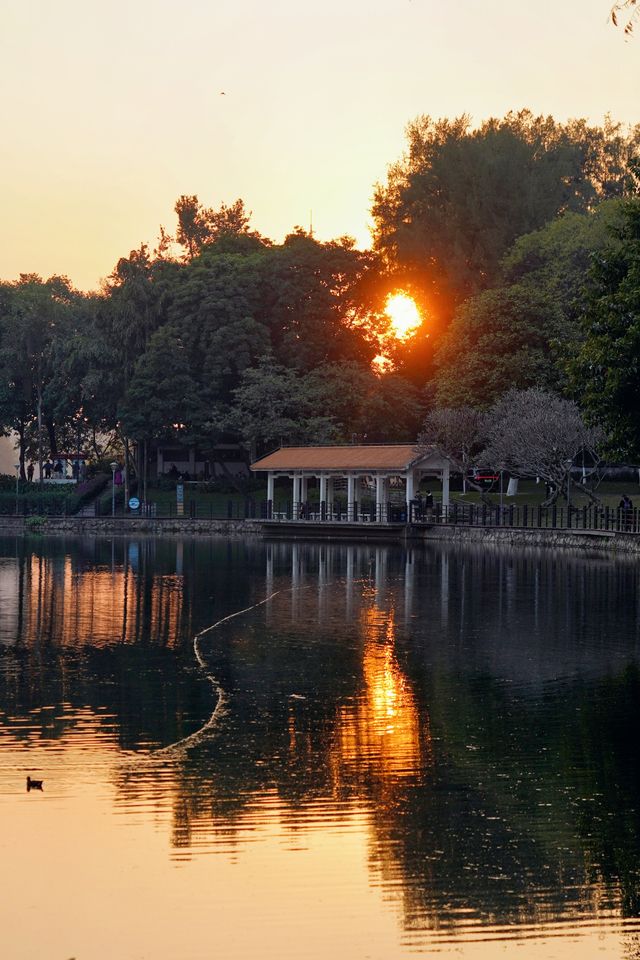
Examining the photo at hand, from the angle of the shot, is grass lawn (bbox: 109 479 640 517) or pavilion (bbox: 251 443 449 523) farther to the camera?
grass lawn (bbox: 109 479 640 517)

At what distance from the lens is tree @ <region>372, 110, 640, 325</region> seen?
86188 mm

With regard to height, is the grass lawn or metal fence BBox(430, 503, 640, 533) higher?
the grass lawn

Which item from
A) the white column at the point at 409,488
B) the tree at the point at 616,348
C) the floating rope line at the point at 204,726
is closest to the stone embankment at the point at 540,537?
the white column at the point at 409,488

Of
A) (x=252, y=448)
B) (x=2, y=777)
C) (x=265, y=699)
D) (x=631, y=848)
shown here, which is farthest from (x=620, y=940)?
(x=252, y=448)

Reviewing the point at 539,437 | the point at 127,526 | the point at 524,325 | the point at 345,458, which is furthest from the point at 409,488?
the point at 127,526

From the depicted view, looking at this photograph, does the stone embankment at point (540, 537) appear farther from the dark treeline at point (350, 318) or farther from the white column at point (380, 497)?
the dark treeline at point (350, 318)

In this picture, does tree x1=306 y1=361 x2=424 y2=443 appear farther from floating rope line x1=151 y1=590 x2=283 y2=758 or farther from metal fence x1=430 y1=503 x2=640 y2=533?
floating rope line x1=151 y1=590 x2=283 y2=758

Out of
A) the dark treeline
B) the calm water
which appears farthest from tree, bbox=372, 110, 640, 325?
the calm water

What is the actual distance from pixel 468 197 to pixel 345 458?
23161mm

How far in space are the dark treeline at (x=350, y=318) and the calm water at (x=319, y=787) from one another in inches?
1902

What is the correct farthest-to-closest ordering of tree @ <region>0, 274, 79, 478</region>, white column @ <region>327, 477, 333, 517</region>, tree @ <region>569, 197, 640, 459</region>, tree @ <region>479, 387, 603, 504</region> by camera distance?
1. tree @ <region>0, 274, 79, 478</region>
2. white column @ <region>327, 477, 333, 517</region>
3. tree @ <region>479, 387, 603, 504</region>
4. tree @ <region>569, 197, 640, 459</region>

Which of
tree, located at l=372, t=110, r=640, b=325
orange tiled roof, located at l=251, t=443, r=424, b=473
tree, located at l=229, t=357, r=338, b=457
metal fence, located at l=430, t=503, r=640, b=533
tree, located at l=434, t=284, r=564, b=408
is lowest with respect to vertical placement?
metal fence, located at l=430, t=503, r=640, b=533

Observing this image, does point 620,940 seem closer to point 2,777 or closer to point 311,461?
point 2,777

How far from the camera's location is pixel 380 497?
7250cm
